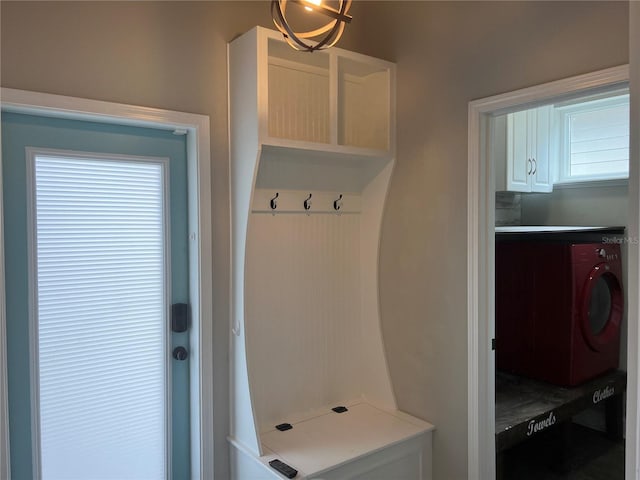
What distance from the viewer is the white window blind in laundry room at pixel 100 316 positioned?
1.84 m

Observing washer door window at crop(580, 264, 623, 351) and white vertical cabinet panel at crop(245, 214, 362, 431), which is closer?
white vertical cabinet panel at crop(245, 214, 362, 431)

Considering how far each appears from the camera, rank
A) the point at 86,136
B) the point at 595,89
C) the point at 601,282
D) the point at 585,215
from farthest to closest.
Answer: the point at 585,215 < the point at 601,282 < the point at 86,136 < the point at 595,89

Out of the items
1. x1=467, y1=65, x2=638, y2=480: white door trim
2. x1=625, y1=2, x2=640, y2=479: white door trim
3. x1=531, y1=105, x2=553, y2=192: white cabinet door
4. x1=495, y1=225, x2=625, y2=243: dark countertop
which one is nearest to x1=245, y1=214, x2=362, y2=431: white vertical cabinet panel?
x1=467, y1=65, x2=638, y2=480: white door trim

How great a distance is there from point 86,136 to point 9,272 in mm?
567

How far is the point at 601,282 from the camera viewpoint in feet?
9.77

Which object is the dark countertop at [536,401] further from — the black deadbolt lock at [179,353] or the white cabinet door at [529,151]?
the black deadbolt lock at [179,353]

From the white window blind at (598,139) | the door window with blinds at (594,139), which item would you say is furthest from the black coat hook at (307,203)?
the white window blind at (598,139)

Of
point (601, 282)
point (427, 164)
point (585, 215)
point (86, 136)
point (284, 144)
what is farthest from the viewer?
point (585, 215)

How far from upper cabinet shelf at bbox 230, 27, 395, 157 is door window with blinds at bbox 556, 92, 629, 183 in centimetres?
134

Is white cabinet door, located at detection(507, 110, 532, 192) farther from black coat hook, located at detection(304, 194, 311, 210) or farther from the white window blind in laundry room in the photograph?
the white window blind in laundry room

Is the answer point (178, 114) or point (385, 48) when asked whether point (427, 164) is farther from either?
point (178, 114)

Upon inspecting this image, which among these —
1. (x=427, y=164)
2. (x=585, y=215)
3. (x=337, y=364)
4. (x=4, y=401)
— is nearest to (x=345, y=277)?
(x=337, y=364)

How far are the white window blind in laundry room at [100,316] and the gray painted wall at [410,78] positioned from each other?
26 centimetres

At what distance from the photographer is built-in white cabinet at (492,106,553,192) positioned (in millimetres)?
2988
